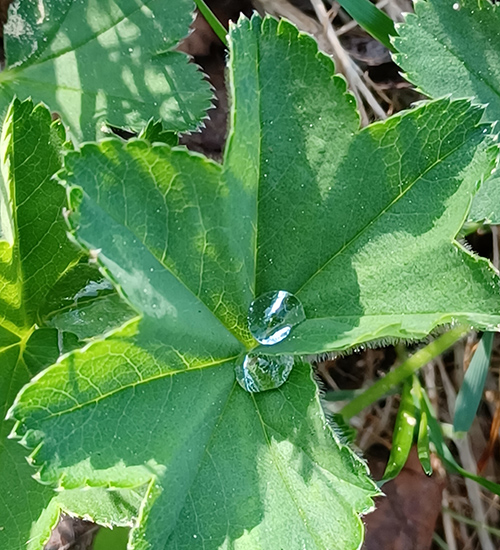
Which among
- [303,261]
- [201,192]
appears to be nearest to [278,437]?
[303,261]

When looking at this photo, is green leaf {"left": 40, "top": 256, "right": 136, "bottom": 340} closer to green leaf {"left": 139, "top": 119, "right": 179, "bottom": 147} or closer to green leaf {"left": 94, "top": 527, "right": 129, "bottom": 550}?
green leaf {"left": 139, "top": 119, "right": 179, "bottom": 147}

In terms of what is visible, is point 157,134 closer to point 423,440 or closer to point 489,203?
point 489,203

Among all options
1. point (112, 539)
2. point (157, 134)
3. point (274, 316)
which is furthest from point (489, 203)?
point (112, 539)

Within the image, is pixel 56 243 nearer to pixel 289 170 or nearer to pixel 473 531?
pixel 289 170

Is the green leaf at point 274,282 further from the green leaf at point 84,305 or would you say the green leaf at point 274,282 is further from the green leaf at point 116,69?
the green leaf at point 116,69

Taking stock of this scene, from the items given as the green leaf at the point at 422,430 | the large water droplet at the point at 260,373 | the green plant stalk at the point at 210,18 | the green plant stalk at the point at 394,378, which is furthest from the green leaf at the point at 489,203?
the green plant stalk at the point at 210,18
